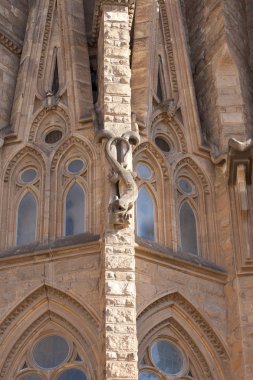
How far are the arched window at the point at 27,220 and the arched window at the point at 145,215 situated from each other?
1.67m

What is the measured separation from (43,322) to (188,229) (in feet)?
9.76

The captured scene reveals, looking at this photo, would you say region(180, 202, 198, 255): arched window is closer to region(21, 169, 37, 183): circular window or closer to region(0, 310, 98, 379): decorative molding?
region(0, 310, 98, 379): decorative molding

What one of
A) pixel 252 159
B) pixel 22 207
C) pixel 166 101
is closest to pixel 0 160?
pixel 22 207

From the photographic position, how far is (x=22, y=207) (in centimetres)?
1673

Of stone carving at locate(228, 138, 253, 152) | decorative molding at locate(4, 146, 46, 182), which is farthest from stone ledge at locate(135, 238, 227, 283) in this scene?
decorative molding at locate(4, 146, 46, 182)

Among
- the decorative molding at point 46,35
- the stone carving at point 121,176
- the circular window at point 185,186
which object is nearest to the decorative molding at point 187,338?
the stone carving at point 121,176

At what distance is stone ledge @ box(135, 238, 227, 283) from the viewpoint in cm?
1541

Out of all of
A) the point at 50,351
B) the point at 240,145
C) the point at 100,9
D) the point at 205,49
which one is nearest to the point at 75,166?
the point at 100,9

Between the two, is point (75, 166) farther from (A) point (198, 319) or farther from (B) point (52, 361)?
(B) point (52, 361)

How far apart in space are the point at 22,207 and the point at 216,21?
17.4 ft

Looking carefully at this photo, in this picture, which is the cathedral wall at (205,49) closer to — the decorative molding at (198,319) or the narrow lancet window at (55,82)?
the narrow lancet window at (55,82)

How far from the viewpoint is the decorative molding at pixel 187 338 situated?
50.1ft

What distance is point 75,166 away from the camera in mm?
16891

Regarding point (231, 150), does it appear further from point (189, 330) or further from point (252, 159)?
point (189, 330)
